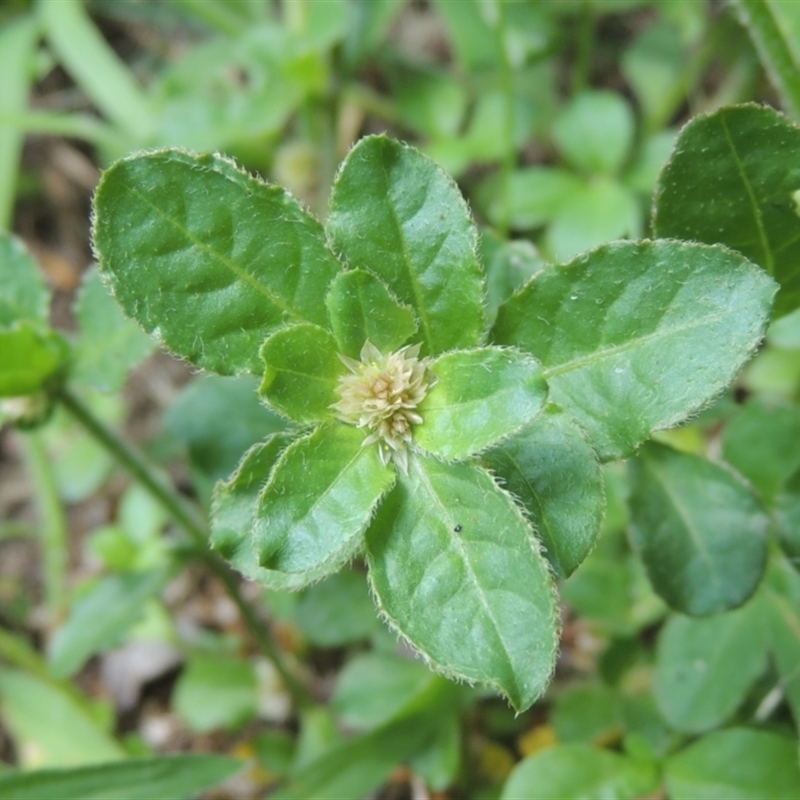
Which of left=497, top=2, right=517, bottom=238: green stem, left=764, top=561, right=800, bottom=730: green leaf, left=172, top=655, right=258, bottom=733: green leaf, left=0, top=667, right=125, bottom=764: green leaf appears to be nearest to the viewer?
left=764, top=561, right=800, bottom=730: green leaf

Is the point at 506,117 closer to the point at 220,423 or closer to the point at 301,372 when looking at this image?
the point at 220,423

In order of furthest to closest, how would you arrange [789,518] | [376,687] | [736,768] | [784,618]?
[376,687] → [784,618] → [736,768] → [789,518]

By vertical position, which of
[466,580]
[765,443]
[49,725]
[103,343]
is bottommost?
[49,725]

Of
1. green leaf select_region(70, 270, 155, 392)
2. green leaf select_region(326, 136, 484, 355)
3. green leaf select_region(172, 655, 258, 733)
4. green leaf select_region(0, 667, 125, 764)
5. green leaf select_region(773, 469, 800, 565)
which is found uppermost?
green leaf select_region(326, 136, 484, 355)

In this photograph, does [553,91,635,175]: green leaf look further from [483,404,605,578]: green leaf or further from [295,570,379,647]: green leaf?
[483,404,605,578]: green leaf

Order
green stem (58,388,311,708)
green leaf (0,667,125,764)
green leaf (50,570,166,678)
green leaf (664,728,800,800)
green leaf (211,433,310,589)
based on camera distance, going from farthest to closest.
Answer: green leaf (0,667,125,764) < green leaf (50,570,166,678) < green stem (58,388,311,708) < green leaf (664,728,800,800) < green leaf (211,433,310,589)

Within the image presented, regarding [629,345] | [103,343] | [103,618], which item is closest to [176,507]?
[103,618]

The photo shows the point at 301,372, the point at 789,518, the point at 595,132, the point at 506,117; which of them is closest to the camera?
the point at 301,372

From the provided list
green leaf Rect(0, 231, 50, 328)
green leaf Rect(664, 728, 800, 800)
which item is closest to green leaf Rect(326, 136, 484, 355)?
green leaf Rect(0, 231, 50, 328)
